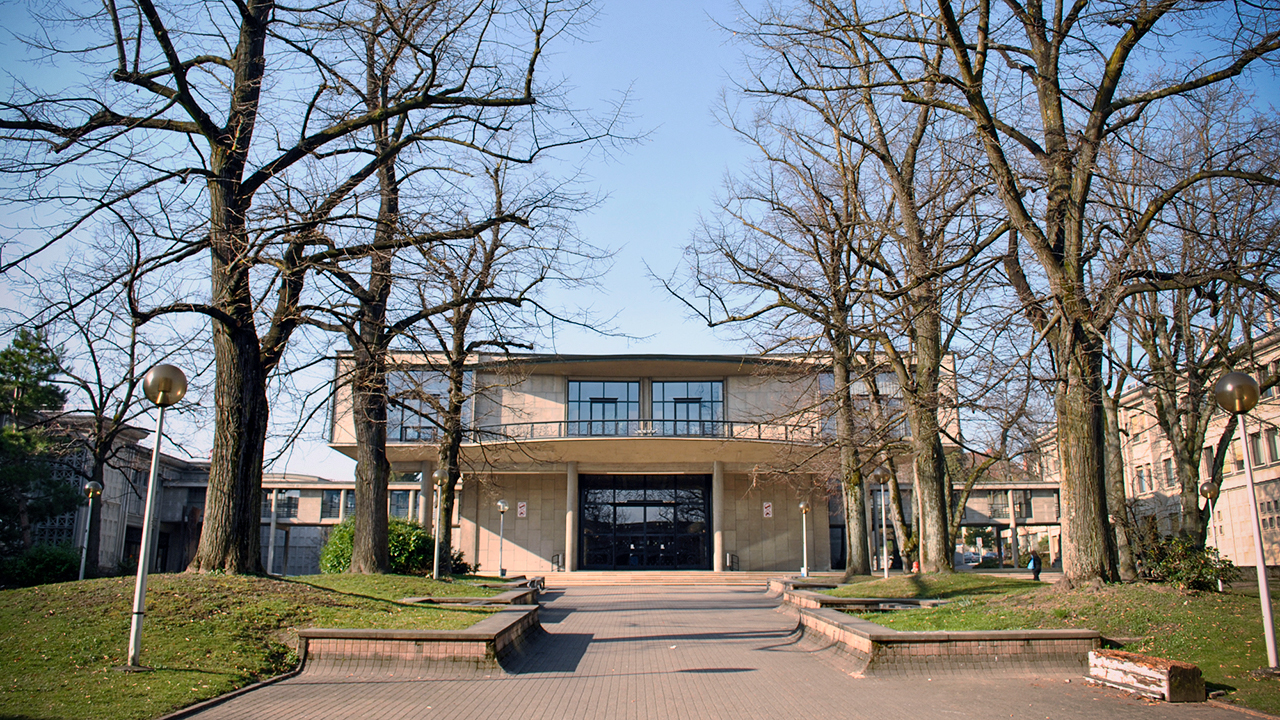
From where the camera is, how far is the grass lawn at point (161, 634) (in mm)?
7152

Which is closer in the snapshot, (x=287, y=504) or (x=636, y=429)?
(x=636, y=429)

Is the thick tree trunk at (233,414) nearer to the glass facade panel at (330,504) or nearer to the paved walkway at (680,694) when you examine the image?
the paved walkway at (680,694)

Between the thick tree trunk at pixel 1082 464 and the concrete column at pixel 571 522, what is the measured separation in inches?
1142

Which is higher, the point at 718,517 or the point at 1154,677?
the point at 718,517

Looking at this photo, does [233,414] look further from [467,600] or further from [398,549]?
[398,549]

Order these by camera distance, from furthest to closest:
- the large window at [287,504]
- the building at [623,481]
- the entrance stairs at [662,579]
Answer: the large window at [287,504] < the building at [623,481] < the entrance stairs at [662,579]

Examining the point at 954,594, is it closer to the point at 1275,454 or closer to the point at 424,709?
the point at 424,709

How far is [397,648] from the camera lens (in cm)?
948

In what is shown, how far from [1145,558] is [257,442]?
14124mm

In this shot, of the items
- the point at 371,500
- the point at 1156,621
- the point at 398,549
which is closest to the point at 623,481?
the point at 398,549

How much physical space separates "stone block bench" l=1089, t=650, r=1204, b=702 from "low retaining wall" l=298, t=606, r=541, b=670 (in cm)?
645

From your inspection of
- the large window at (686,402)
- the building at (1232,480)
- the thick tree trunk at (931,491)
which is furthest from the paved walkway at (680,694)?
the large window at (686,402)

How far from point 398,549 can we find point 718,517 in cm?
1795

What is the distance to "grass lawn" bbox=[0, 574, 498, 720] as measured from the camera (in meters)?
7.15
